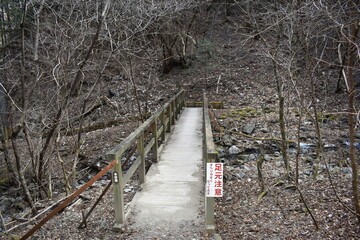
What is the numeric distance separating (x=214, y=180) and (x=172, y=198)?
141cm

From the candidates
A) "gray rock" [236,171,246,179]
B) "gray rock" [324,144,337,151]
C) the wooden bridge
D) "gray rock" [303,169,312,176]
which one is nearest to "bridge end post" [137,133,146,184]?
→ the wooden bridge

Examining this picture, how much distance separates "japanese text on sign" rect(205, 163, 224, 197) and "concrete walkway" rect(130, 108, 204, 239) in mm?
606

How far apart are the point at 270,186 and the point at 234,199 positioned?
3.25 feet

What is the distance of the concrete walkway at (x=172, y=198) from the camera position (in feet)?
13.3

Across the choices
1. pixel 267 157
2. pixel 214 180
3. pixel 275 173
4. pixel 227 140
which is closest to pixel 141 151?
pixel 214 180

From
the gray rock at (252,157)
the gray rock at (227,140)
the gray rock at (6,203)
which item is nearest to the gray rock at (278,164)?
the gray rock at (252,157)

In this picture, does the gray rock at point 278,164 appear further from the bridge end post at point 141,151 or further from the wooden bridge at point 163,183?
the bridge end post at point 141,151

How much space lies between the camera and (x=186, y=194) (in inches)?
204

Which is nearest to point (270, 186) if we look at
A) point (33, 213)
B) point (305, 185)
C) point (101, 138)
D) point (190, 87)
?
point (305, 185)

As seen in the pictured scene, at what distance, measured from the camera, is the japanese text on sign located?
3.85 m

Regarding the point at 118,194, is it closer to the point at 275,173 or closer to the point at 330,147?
the point at 275,173

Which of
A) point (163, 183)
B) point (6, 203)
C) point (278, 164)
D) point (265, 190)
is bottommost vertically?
point (6, 203)

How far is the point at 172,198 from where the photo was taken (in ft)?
16.5

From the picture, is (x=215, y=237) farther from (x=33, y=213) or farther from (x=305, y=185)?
(x=33, y=213)
